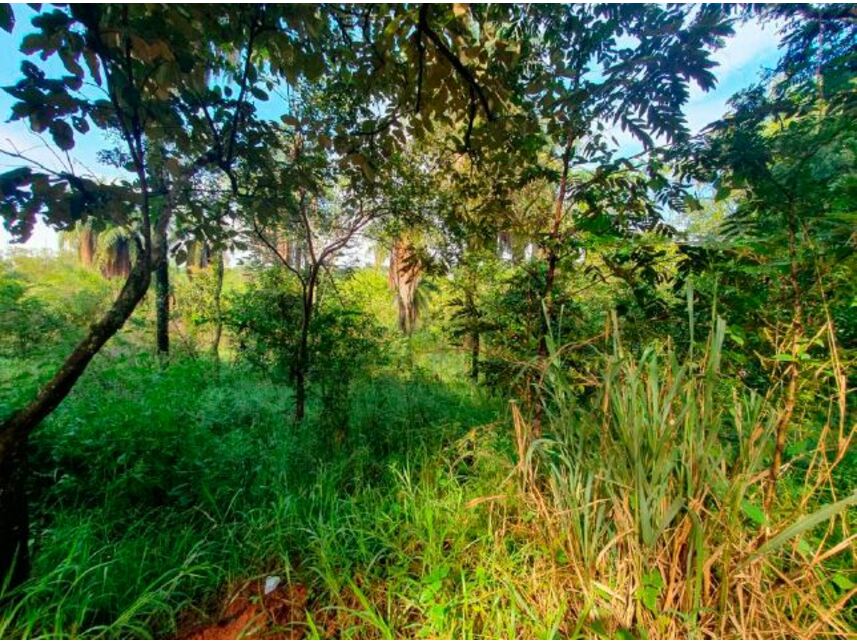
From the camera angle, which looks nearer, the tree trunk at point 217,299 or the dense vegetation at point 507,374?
the dense vegetation at point 507,374

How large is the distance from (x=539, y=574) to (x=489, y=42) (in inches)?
102

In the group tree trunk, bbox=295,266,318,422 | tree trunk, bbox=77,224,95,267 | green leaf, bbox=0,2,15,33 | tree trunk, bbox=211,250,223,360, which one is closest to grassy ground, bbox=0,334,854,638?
tree trunk, bbox=295,266,318,422

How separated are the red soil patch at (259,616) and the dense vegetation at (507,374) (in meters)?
0.01

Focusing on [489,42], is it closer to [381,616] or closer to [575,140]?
[575,140]

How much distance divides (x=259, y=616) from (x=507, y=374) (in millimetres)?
1626

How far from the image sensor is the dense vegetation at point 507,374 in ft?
3.55

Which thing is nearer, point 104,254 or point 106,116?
point 106,116

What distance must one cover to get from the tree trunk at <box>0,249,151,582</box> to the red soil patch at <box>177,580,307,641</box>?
2.26 feet

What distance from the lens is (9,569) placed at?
120 centimetres

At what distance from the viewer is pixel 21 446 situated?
3.89ft

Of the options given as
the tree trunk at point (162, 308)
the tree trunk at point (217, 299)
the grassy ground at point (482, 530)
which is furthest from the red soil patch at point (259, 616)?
the tree trunk at point (162, 308)

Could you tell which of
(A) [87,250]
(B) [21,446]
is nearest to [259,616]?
(B) [21,446]

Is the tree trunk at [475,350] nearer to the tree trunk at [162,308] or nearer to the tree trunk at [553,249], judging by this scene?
the tree trunk at [553,249]

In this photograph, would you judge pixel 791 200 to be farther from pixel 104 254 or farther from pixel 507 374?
pixel 104 254
